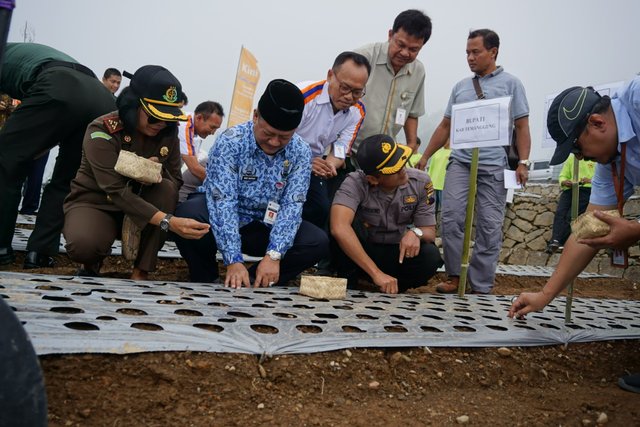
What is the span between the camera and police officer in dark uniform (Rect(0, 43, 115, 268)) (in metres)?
2.99

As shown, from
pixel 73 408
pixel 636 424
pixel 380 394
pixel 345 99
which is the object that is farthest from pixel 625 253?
pixel 73 408

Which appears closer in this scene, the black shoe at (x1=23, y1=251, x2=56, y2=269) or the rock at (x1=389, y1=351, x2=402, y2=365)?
the rock at (x1=389, y1=351, x2=402, y2=365)

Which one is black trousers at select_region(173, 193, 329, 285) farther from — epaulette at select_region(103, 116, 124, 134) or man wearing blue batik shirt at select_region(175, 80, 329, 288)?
epaulette at select_region(103, 116, 124, 134)

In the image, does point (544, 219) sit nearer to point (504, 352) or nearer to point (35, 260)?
point (504, 352)

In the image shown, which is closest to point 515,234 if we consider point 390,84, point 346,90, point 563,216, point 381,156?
point 563,216

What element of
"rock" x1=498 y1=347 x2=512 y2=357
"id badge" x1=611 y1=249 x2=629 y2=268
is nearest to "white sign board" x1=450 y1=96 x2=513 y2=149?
"id badge" x1=611 y1=249 x2=629 y2=268

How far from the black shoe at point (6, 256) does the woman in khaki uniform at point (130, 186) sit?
1.90ft

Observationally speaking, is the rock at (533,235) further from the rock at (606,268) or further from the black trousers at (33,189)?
the black trousers at (33,189)

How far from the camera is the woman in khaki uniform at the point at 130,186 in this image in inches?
106

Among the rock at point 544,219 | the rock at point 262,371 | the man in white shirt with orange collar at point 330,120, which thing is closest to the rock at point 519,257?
the rock at point 544,219

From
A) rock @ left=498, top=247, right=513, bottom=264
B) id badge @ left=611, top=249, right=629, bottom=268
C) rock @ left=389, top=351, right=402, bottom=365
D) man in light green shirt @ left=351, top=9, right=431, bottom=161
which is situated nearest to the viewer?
rock @ left=389, top=351, right=402, bottom=365

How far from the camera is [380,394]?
1770mm

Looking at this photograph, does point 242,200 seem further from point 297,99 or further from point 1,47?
point 1,47

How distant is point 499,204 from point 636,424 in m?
2.33
